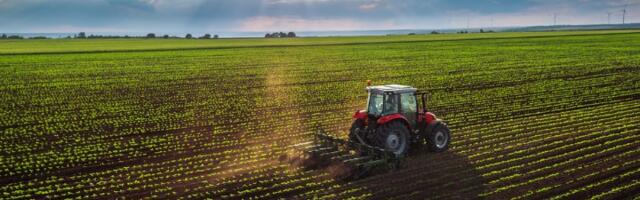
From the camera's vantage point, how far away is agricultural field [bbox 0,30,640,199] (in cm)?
1237

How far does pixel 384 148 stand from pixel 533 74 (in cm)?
2359

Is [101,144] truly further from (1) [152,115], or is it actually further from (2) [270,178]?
(2) [270,178]

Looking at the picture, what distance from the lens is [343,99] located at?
84.1ft

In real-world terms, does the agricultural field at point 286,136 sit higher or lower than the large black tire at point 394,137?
lower

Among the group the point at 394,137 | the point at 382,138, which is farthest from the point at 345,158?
the point at 394,137

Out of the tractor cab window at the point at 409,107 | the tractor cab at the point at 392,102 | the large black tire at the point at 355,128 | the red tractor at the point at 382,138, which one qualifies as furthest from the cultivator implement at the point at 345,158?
the tractor cab window at the point at 409,107

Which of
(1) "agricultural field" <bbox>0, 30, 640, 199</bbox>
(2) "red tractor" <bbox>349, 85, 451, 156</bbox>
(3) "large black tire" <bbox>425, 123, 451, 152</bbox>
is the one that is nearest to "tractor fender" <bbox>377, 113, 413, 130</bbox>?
(2) "red tractor" <bbox>349, 85, 451, 156</bbox>

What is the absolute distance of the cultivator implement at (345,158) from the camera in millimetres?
12898

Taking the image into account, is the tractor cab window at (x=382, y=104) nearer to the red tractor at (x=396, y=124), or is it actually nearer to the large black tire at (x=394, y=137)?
the red tractor at (x=396, y=124)

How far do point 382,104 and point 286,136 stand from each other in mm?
4622

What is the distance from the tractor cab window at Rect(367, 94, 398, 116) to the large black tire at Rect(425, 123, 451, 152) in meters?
1.27

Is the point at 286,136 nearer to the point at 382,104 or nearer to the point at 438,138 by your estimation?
the point at 382,104

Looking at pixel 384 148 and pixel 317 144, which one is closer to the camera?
pixel 384 148

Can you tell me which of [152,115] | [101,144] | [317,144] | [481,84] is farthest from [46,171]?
[481,84]
